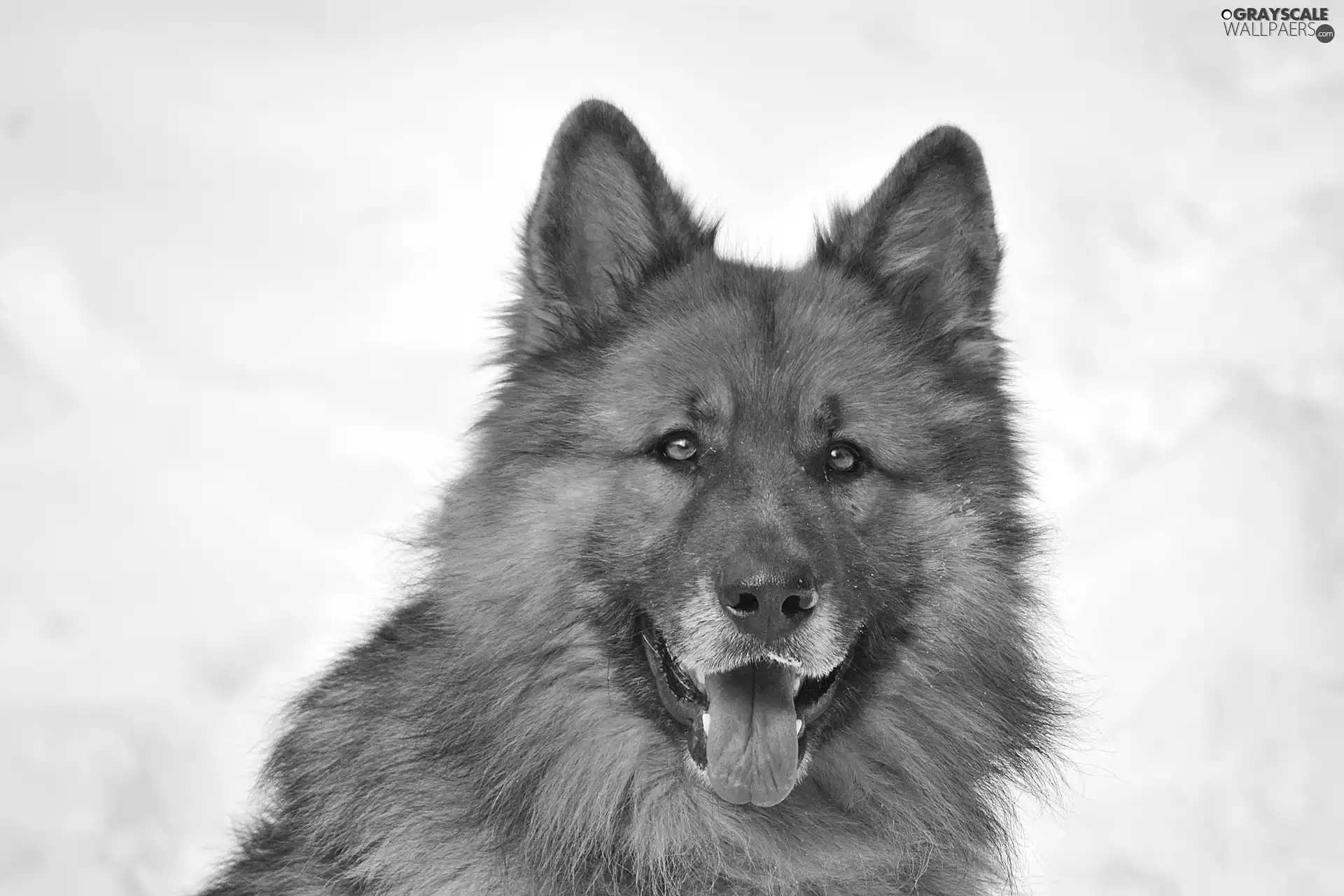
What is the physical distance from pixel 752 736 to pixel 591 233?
1.89m

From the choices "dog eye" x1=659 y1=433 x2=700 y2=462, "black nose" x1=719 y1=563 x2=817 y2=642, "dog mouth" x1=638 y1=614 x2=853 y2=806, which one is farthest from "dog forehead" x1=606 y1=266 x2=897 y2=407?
"dog mouth" x1=638 y1=614 x2=853 y2=806

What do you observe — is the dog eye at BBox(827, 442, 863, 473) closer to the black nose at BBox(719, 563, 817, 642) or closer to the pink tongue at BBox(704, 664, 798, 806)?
the black nose at BBox(719, 563, 817, 642)

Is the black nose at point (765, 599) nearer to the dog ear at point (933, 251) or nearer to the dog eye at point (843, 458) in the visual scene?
the dog eye at point (843, 458)

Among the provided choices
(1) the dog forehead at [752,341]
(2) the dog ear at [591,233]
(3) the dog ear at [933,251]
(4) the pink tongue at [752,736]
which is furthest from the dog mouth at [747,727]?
(3) the dog ear at [933,251]

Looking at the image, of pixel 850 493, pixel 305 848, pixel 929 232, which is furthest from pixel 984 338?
pixel 305 848

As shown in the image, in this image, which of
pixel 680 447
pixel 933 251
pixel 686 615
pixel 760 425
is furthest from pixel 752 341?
pixel 686 615

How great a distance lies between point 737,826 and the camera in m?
4.63

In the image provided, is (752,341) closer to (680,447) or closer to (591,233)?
(680,447)

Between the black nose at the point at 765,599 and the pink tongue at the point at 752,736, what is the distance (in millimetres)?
249

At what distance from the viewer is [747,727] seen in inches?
173

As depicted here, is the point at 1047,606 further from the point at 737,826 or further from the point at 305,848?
A: the point at 305,848

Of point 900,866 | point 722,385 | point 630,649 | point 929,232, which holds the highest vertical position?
point 929,232

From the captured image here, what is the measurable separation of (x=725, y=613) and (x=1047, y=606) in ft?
4.94

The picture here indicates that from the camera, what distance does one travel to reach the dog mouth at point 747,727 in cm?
438
